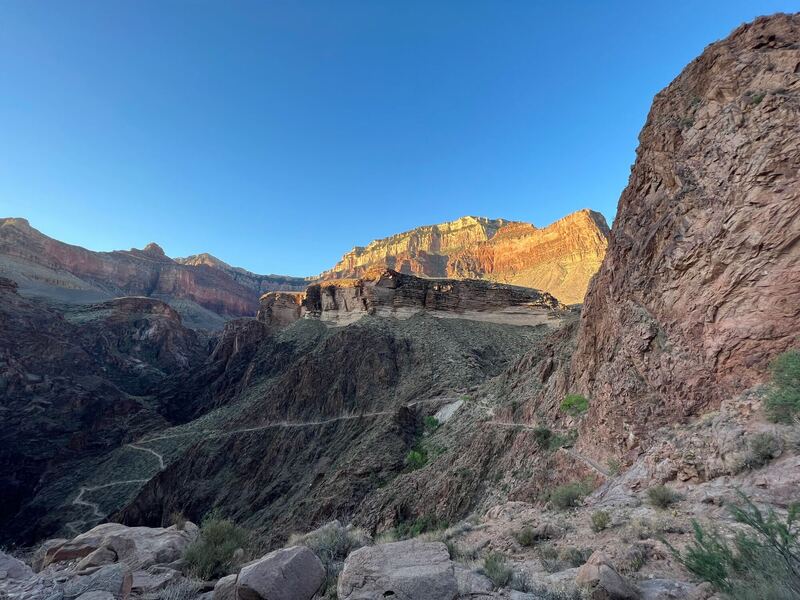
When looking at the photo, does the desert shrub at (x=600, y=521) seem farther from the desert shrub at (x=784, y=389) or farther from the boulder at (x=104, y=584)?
the boulder at (x=104, y=584)

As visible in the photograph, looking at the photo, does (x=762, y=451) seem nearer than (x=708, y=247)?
Yes

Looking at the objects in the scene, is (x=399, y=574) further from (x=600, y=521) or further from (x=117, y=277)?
(x=117, y=277)

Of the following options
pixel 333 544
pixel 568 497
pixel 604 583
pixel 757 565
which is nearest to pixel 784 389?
pixel 568 497

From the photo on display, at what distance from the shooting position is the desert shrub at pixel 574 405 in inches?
524

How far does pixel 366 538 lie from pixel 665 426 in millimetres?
7485

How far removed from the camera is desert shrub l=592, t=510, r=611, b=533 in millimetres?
6660

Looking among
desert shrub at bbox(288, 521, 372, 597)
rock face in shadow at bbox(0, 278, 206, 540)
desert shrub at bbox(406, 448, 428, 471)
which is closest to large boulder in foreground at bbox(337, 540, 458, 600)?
desert shrub at bbox(288, 521, 372, 597)

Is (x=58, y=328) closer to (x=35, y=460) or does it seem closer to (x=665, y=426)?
(x=35, y=460)

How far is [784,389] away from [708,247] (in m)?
4.16

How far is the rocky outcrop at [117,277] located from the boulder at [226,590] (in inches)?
4024

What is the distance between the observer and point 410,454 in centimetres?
2217

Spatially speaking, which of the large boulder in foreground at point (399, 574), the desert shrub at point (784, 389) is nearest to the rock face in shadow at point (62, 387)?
the large boulder in foreground at point (399, 574)

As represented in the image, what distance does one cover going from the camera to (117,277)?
131125 millimetres

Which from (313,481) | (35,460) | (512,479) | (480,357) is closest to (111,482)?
(35,460)
